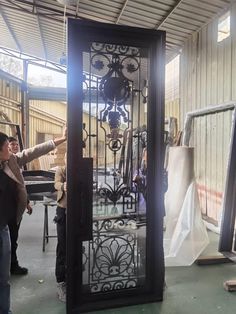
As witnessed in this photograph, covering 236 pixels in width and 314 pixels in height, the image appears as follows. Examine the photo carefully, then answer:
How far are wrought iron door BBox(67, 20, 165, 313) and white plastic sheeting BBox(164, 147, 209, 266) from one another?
38.0 inches

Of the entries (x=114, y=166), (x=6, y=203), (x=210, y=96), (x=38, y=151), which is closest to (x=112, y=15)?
(x=210, y=96)

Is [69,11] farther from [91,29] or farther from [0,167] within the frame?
[0,167]

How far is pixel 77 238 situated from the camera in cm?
236

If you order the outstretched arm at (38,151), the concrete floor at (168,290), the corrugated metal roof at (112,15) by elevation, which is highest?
the corrugated metal roof at (112,15)

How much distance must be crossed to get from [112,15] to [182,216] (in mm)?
3514

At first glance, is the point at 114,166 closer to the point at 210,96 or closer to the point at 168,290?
the point at 168,290

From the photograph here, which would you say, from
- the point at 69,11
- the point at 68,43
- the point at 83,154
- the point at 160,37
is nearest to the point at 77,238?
the point at 83,154

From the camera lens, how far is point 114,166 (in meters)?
2.59

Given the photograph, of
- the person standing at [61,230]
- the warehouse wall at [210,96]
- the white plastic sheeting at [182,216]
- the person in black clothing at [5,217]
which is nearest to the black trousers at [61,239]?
the person standing at [61,230]

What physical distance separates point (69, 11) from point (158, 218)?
4375 mm

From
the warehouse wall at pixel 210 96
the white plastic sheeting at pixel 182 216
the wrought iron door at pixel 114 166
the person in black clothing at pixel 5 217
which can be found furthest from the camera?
the warehouse wall at pixel 210 96

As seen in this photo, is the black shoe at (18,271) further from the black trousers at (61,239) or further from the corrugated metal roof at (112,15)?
the corrugated metal roof at (112,15)

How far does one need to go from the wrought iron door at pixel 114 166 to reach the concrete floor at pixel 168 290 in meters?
0.20

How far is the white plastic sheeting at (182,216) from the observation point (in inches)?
137
